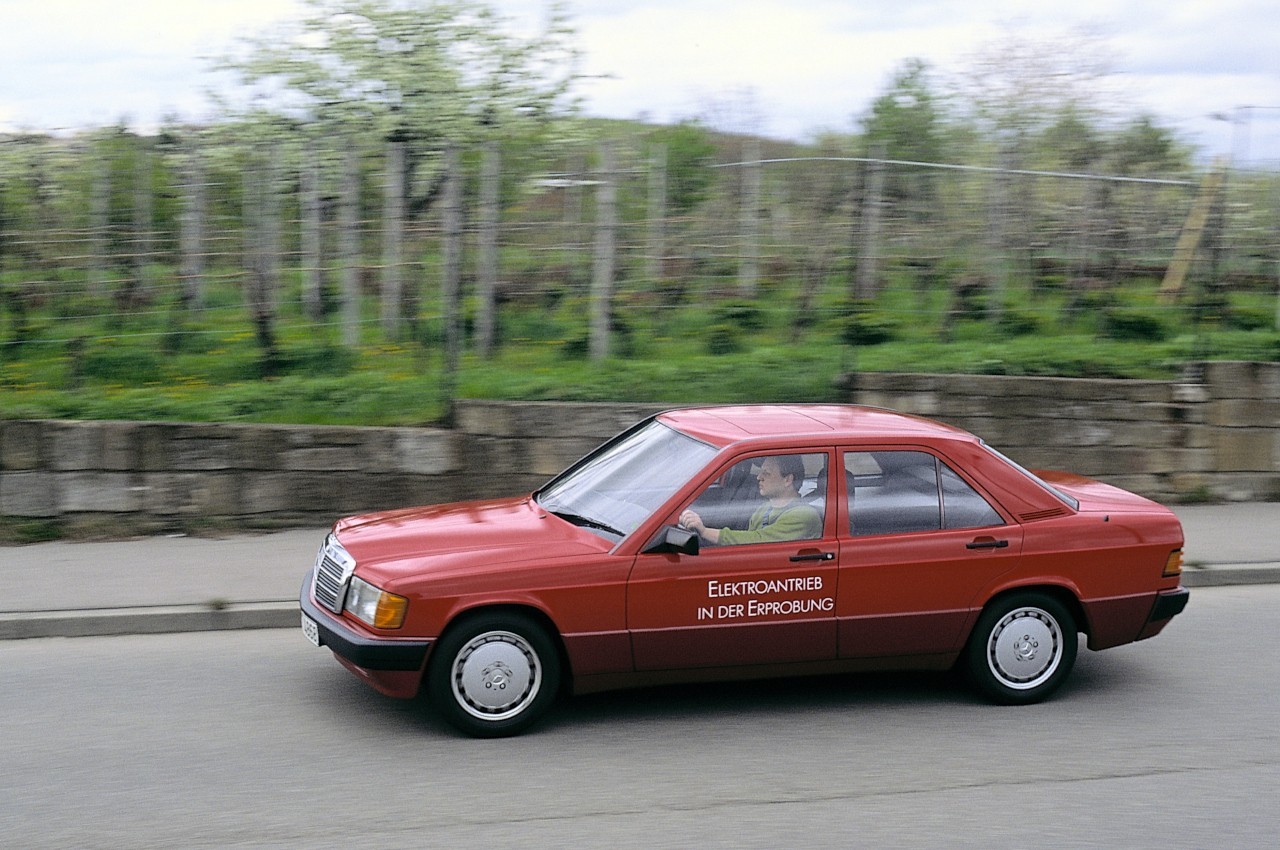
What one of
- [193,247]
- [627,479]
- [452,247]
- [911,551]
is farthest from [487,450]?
[911,551]

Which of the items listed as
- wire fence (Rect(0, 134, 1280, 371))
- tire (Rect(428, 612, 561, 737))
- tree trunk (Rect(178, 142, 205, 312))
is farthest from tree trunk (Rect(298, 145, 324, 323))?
tire (Rect(428, 612, 561, 737))

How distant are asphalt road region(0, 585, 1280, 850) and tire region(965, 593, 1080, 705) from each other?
13cm

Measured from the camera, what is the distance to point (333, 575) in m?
5.91

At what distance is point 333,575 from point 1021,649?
330 cm

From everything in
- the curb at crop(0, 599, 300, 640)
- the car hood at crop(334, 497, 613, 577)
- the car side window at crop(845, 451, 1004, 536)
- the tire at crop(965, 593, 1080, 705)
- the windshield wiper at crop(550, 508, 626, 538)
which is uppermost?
the car side window at crop(845, 451, 1004, 536)

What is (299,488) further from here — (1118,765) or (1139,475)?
(1139,475)

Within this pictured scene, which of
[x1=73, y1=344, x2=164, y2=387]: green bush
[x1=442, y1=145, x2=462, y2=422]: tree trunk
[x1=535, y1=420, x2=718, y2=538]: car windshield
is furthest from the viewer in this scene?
[x1=442, y1=145, x2=462, y2=422]: tree trunk

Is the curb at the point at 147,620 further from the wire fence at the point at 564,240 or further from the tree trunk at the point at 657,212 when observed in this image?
the tree trunk at the point at 657,212

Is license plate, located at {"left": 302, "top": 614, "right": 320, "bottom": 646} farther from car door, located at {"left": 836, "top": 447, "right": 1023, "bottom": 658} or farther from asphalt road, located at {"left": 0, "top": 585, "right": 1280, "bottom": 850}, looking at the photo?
car door, located at {"left": 836, "top": 447, "right": 1023, "bottom": 658}

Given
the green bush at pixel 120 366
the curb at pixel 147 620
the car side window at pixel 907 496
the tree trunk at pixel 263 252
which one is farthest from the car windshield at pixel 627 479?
the green bush at pixel 120 366

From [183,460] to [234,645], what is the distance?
2500 millimetres

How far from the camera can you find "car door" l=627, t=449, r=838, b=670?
224 inches

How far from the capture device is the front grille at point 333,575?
227 inches

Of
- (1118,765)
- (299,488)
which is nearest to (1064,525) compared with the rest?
(1118,765)
